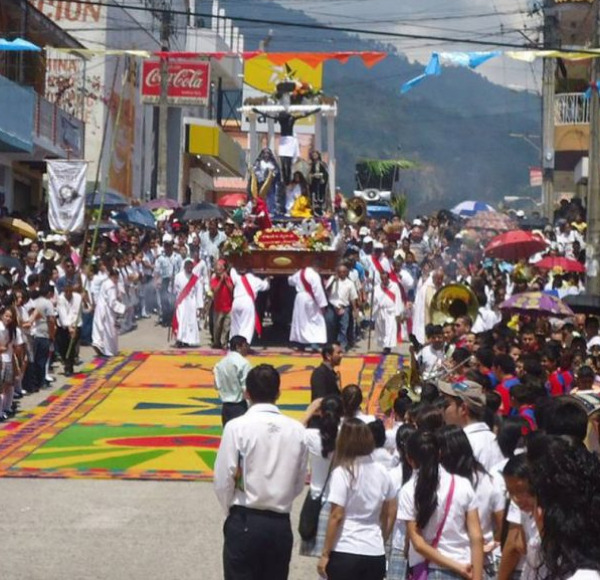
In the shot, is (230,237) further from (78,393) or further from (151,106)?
(151,106)

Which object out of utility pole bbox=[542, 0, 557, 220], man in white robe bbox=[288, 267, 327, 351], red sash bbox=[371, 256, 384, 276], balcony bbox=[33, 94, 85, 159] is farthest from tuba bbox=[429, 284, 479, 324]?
utility pole bbox=[542, 0, 557, 220]

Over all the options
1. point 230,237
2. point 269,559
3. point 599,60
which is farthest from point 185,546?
point 599,60

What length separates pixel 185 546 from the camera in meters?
12.3

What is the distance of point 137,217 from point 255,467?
91.6 feet

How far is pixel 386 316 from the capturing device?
26.0 meters

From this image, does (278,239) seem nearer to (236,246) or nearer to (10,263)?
(236,246)

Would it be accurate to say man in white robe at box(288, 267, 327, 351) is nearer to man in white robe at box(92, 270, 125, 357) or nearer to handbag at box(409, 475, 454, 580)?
man in white robe at box(92, 270, 125, 357)

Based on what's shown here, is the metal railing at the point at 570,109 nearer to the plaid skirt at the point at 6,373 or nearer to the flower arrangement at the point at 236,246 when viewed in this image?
the flower arrangement at the point at 236,246

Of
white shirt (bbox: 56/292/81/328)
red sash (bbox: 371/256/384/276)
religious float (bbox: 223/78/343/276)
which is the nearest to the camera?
white shirt (bbox: 56/292/81/328)

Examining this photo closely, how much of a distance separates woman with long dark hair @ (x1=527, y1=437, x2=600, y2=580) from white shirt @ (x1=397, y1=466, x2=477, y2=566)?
2737mm

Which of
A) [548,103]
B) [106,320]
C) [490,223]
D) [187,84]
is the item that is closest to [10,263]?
[106,320]

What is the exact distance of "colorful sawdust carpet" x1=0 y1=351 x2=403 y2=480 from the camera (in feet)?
52.9

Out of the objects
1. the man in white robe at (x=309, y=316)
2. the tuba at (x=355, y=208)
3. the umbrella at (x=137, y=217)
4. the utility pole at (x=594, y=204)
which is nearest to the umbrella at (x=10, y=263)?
the man in white robe at (x=309, y=316)

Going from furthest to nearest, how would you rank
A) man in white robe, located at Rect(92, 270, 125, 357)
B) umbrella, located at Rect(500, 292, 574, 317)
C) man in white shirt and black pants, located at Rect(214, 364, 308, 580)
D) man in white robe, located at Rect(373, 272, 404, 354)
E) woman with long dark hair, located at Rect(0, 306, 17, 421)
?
man in white robe, located at Rect(373, 272, 404, 354), man in white robe, located at Rect(92, 270, 125, 357), umbrella, located at Rect(500, 292, 574, 317), woman with long dark hair, located at Rect(0, 306, 17, 421), man in white shirt and black pants, located at Rect(214, 364, 308, 580)
